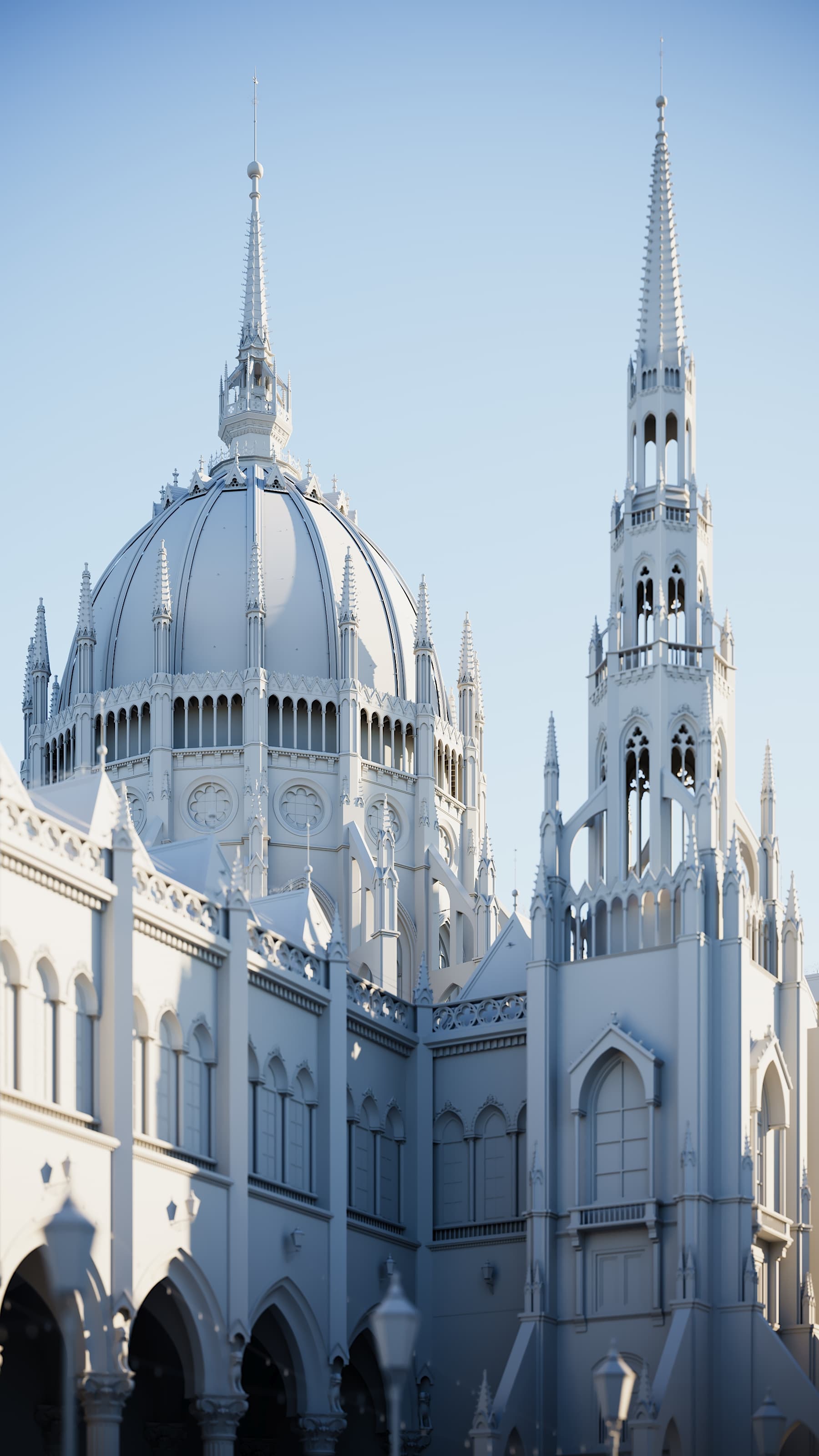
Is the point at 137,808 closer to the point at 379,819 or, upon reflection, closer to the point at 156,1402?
the point at 379,819

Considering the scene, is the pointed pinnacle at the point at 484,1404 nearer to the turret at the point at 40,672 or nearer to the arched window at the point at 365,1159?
the arched window at the point at 365,1159

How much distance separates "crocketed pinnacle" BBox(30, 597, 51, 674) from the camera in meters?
69.2

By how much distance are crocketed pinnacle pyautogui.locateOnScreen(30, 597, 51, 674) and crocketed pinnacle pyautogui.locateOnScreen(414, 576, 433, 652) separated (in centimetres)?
1202

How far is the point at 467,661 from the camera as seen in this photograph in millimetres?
70375

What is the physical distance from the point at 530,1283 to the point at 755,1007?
7.64m

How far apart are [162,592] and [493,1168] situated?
74.4ft

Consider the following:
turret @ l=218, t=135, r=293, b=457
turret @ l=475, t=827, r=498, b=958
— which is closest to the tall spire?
turret @ l=218, t=135, r=293, b=457

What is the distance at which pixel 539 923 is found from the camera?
4781 centimetres

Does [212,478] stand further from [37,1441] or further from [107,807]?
[37,1441]

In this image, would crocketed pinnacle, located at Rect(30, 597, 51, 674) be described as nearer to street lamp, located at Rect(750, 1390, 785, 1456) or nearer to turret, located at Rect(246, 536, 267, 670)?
turret, located at Rect(246, 536, 267, 670)

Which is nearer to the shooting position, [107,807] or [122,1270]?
[122,1270]

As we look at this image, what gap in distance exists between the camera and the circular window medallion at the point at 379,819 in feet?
210

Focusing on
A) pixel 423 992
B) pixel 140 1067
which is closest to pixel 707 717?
pixel 423 992

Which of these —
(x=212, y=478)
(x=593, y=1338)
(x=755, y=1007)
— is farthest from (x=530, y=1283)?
(x=212, y=478)
